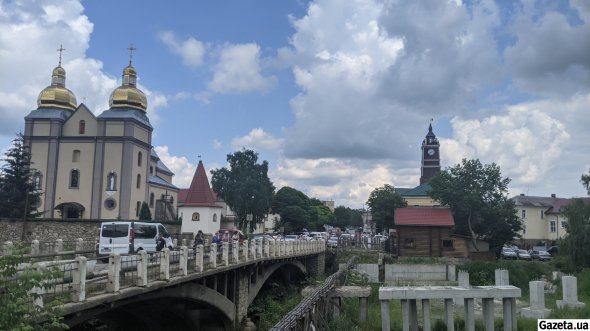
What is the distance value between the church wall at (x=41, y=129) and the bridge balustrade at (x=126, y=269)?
38717 millimetres

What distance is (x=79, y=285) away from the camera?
34.3ft

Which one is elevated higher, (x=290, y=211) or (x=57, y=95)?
(x=57, y=95)

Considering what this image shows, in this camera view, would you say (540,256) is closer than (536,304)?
No

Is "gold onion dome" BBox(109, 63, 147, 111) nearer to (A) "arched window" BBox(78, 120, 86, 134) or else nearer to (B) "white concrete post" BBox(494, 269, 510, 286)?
(A) "arched window" BBox(78, 120, 86, 134)

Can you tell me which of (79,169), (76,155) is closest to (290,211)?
(79,169)

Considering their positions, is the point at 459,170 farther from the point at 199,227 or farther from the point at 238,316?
the point at 238,316

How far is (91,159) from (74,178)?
271 cm

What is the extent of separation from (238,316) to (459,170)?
35.2 m

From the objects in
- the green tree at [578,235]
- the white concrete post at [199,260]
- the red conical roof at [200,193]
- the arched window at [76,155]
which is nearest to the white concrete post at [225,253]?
the white concrete post at [199,260]

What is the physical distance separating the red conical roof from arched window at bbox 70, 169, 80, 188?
13.9m

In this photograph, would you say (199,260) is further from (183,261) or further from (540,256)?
(540,256)

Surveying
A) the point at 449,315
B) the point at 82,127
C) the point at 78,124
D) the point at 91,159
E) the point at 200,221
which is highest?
the point at 78,124

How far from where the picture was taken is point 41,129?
57.8m

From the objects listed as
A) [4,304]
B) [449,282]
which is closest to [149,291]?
[4,304]
